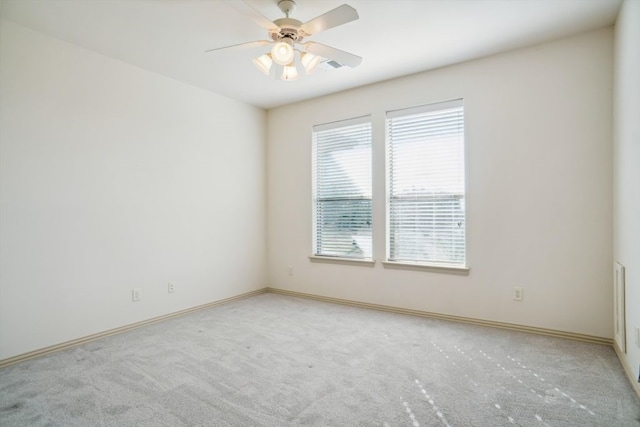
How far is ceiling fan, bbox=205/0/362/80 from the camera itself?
2.21 m

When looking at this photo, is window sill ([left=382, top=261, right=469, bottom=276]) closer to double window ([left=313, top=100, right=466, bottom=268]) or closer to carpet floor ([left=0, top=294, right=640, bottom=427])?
double window ([left=313, top=100, right=466, bottom=268])

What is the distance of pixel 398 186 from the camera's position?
4.09m

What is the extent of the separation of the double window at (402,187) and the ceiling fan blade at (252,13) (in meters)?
2.07

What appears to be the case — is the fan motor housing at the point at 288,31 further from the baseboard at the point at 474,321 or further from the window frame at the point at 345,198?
the baseboard at the point at 474,321

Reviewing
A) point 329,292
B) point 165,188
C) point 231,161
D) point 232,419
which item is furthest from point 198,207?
point 232,419

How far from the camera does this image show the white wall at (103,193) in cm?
281

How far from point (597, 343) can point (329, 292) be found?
2.78 m

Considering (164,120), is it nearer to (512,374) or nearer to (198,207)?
(198,207)

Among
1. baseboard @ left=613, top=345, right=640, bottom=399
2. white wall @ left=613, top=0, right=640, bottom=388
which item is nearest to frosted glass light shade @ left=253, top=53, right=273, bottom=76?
white wall @ left=613, top=0, right=640, bottom=388

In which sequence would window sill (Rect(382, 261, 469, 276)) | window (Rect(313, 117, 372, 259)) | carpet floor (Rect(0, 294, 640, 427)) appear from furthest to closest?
window (Rect(313, 117, 372, 259))
window sill (Rect(382, 261, 469, 276))
carpet floor (Rect(0, 294, 640, 427))

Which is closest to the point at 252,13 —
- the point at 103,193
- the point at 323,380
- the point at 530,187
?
the point at 103,193

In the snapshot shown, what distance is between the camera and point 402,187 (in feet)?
13.3

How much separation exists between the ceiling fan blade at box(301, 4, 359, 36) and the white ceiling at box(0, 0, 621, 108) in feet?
1.01

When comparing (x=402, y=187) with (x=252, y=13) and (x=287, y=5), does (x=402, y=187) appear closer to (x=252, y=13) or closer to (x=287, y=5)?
(x=287, y=5)
